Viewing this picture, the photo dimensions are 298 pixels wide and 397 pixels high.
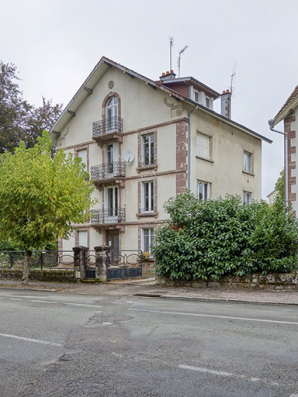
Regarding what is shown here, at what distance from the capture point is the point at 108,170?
28656mm

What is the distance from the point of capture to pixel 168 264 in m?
15.4

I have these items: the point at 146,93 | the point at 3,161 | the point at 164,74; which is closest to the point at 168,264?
the point at 3,161

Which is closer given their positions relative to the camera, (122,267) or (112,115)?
(122,267)

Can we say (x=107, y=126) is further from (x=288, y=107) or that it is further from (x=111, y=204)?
(x=288, y=107)

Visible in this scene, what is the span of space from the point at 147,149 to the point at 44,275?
418 inches

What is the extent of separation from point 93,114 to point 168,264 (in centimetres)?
1715

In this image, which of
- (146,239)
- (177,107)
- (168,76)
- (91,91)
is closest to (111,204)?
(146,239)

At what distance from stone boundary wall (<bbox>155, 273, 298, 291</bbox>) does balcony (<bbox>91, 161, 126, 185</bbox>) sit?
13666 millimetres

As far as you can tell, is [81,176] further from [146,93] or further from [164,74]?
[164,74]

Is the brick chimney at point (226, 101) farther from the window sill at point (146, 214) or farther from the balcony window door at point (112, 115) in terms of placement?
the window sill at point (146, 214)

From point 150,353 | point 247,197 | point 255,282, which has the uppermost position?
point 247,197

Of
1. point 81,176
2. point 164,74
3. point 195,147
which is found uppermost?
point 164,74

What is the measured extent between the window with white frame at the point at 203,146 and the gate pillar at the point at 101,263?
424 inches

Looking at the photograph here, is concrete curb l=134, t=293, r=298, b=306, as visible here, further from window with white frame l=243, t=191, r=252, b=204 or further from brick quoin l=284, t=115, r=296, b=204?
window with white frame l=243, t=191, r=252, b=204
